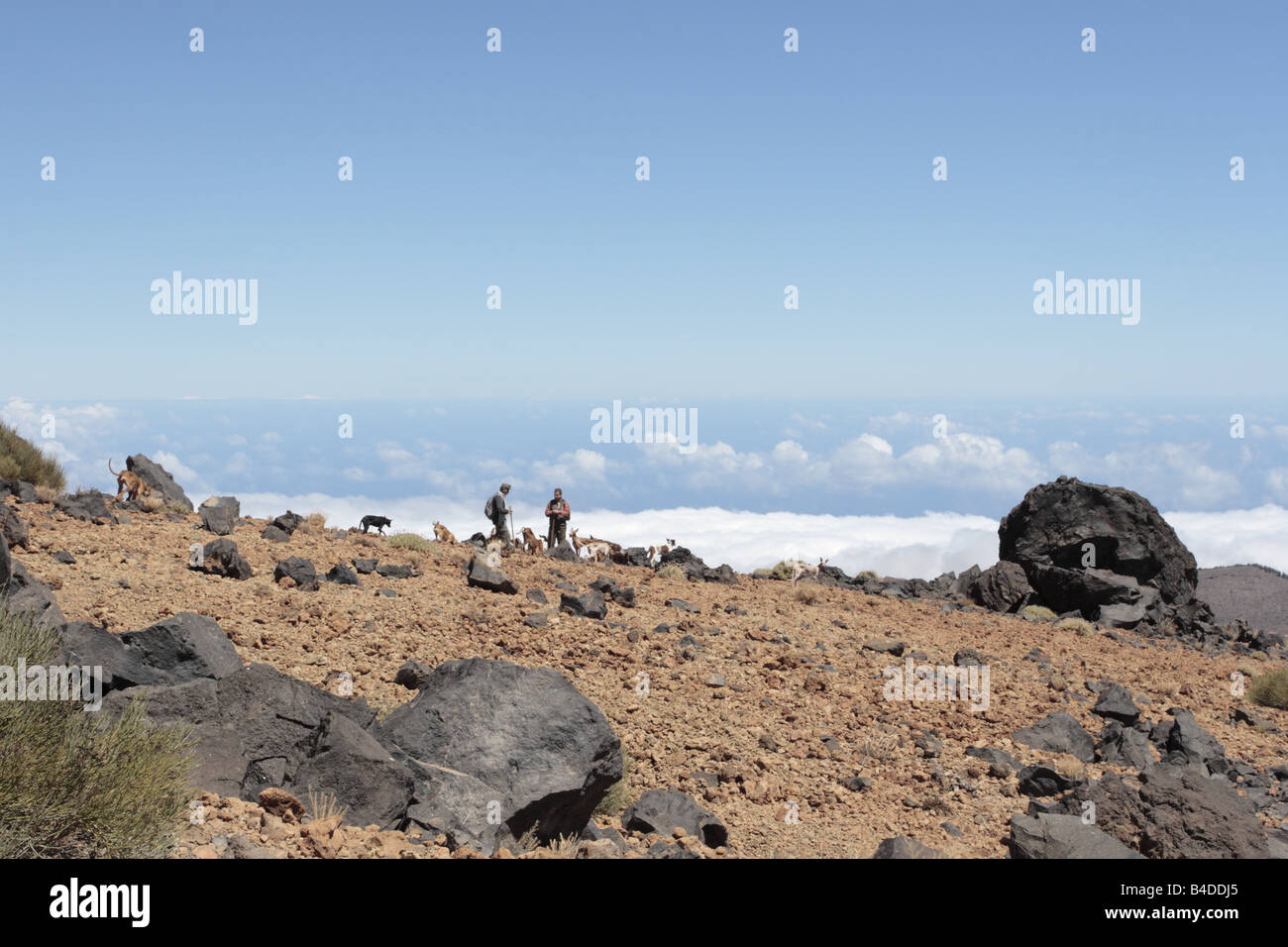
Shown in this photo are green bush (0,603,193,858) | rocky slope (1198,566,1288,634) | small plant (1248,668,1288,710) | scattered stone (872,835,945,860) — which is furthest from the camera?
rocky slope (1198,566,1288,634)

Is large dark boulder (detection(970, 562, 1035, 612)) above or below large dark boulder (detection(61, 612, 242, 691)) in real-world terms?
below

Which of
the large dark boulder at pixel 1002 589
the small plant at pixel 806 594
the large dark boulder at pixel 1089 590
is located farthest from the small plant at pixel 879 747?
the large dark boulder at pixel 1089 590

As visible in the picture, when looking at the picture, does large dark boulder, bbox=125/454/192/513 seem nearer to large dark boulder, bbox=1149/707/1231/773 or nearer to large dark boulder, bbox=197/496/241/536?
large dark boulder, bbox=197/496/241/536

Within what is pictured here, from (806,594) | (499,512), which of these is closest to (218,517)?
(499,512)

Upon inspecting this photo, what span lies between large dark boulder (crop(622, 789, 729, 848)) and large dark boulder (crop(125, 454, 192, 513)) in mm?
15530

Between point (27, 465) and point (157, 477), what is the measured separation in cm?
250

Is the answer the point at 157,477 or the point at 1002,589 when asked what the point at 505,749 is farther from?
the point at 1002,589

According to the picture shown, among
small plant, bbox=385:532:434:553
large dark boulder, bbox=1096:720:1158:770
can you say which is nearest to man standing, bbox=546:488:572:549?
small plant, bbox=385:532:434:553

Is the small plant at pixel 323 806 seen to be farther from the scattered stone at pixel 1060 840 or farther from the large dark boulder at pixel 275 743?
the scattered stone at pixel 1060 840

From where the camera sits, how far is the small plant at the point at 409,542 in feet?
59.2

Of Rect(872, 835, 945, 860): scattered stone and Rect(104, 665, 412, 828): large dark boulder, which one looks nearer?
Rect(104, 665, 412, 828): large dark boulder

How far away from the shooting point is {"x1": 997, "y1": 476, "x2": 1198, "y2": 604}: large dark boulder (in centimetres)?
2655
